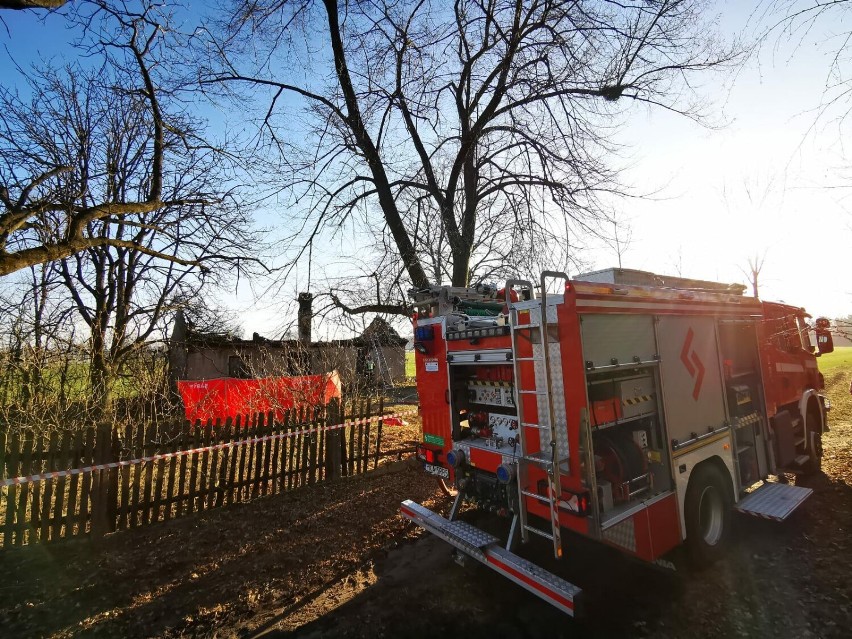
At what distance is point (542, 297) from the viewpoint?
10.3 ft

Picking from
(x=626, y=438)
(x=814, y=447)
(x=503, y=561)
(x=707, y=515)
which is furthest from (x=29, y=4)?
(x=814, y=447)

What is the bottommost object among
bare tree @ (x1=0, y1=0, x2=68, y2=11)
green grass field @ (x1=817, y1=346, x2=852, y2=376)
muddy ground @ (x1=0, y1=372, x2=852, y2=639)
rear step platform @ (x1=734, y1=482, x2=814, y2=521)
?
muddy ground @ (x1=0, y1=372, x2=852, y2=639)

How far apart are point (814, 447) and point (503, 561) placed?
6390 mm

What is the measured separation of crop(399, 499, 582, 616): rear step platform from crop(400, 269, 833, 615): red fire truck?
0.01 metres

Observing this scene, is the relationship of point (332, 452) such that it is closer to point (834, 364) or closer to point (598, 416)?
point (598, 416)

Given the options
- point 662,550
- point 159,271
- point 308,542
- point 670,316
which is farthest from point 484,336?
point 159,271

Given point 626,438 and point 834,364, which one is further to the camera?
point 834,364

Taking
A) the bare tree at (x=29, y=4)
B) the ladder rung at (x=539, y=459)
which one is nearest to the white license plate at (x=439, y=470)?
the ladder rung at (x=539, y=459)

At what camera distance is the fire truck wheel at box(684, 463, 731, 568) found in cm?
413

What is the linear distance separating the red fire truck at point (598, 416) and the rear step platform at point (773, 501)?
0.03 metres

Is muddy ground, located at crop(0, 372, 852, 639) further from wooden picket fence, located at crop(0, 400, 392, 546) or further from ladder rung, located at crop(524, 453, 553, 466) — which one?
ladder rung, located at crop(524, 453, 553, 466)

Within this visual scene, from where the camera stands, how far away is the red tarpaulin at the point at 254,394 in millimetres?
9836

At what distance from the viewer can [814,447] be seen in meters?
6.54

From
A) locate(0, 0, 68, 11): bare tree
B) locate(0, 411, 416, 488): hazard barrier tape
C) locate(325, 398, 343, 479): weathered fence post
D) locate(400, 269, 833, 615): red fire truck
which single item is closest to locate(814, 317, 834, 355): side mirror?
locate(400, 269, 833, 615): red fire truck
